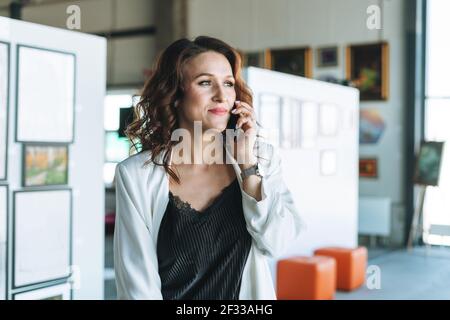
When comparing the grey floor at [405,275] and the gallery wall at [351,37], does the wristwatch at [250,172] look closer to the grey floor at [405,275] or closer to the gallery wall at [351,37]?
the grey floor at [405,275]

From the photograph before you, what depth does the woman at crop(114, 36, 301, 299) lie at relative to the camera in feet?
3.82

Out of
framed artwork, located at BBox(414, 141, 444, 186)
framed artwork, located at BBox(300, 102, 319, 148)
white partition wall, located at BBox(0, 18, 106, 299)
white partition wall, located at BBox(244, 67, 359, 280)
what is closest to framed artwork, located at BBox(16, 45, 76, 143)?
white partition wall, located at BBox(0, 18, 106, 299)

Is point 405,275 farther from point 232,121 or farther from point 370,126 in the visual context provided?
point 232,121

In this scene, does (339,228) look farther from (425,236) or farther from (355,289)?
(425,236)

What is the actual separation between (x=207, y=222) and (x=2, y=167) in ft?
7.80

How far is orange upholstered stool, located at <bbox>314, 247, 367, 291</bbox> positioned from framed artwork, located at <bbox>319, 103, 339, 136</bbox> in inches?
45.8

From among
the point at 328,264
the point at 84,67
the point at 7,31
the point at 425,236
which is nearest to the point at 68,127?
the point at 84,67

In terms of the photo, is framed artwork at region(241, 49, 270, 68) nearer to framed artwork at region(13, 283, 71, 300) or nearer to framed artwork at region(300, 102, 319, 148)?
framed artwork at region(300, 102, 319, 148)

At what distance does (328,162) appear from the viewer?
234 inches

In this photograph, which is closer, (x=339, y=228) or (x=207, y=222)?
(x=207, y=222)

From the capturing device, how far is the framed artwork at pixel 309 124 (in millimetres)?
5449

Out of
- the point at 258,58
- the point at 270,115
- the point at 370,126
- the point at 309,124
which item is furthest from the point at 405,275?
the point at 258,58

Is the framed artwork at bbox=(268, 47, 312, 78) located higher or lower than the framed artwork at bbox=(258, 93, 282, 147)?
higher

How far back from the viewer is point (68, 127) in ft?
11.8
